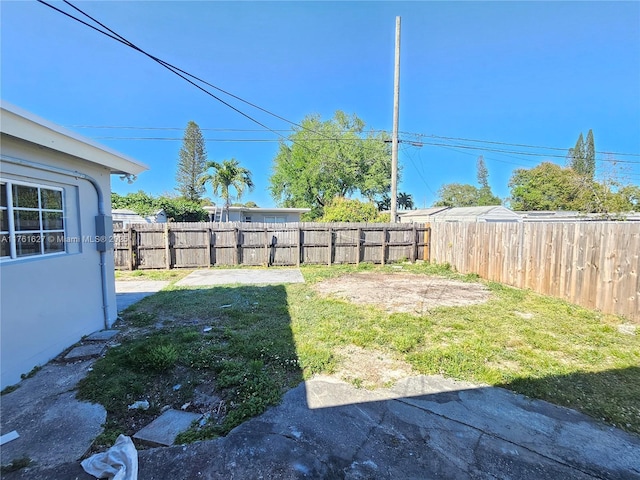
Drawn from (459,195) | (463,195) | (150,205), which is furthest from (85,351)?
(463,195)

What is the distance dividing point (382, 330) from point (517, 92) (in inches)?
536

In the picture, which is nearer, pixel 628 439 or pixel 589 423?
pixel 628 439

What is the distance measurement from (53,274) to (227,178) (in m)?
13.5

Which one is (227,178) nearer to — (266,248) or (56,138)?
(266,248)

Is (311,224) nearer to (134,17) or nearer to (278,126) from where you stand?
(278,126)

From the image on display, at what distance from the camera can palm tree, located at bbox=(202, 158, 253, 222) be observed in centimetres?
1591

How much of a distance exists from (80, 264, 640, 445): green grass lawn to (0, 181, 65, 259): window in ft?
4.66

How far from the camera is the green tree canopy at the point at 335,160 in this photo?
23.5m

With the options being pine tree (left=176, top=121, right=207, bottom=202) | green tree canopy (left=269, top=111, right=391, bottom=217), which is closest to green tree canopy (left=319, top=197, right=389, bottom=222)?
green tree canopy (left=269, top=111, right=391, bottom=217)

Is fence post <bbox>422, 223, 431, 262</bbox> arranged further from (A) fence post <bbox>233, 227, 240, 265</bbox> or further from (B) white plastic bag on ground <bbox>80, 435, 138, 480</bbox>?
(B) white plastic bag on ground <bbox>80, 435, 138, 480</bbox>

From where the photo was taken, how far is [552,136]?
55.2ft

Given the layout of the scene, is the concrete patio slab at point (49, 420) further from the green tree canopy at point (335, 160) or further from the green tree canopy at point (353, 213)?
the green tree canopy at point (335, 160)

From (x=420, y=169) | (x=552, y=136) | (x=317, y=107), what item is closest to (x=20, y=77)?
(x=317, y=107)

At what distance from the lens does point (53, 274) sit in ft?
10.7
